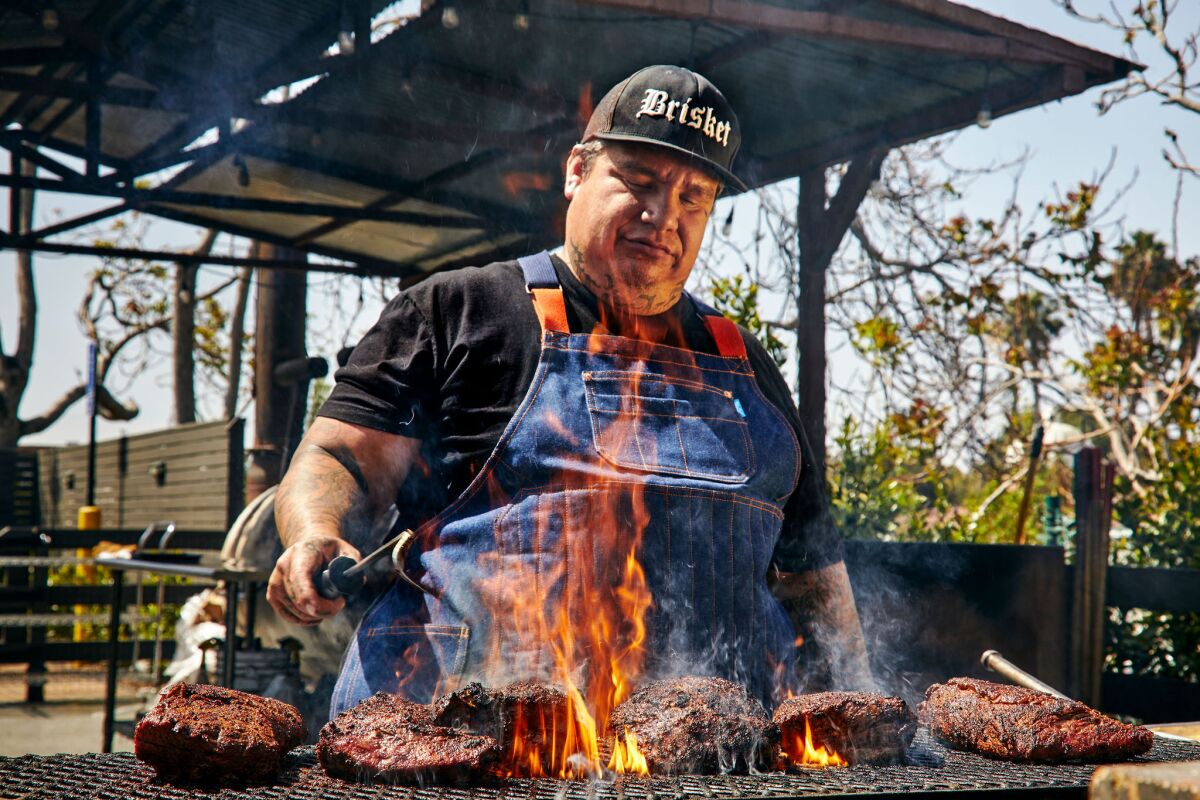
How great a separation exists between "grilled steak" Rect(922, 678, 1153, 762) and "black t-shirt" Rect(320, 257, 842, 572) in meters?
1.12

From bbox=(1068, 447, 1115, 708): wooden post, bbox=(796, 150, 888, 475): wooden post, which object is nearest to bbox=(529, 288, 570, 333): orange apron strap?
bbox=(1068, 447, 1115, 708): wooden post

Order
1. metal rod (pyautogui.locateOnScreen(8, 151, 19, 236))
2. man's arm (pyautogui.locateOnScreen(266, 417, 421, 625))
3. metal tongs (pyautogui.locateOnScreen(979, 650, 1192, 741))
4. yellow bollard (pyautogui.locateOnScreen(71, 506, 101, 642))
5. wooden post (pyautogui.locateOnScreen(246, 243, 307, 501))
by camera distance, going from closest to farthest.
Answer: man's arm (pyautogui.locateOnScreen(266, 417, 421, 625)), metal tongs (pyautogui.locateOnScreen(979, 650, 1192, 741)), metal rod (pyautogui.locateOnScreen(8, 151, 19, 236)), wooden post (pyautogui.locateOnScreen(246, 243, 307, 501)), yellow bollard (pyautogui.locateOnScreen(71, 506, 101, 642))

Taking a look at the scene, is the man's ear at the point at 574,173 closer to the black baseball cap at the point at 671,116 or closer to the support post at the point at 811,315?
the black baseball cap at the point at 671,116

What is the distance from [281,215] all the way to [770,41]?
3.88 metres

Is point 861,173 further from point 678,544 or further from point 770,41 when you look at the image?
point 678,544

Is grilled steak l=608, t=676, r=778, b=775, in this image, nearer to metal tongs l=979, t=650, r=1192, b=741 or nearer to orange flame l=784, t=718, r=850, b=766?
orange flame l=784, t=718, r=850, b=766

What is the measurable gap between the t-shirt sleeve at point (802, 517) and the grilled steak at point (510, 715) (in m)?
1.17

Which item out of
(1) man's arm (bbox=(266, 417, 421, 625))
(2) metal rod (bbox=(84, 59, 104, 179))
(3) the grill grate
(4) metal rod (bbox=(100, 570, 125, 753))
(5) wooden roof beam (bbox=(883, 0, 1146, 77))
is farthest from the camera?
(4) metal rod (bbox=(100, 570, 125, 753))

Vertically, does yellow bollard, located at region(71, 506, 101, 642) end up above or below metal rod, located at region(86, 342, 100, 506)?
below

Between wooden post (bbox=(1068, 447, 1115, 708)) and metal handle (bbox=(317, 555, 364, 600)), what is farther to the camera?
wooden post (bbox=(1068, 447, 1115, 708))

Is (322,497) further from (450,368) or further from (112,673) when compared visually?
(112,673)

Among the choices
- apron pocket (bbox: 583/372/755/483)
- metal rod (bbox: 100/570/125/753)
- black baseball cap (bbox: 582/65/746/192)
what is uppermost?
black baseball cap (bbox: 582/65/746/192)

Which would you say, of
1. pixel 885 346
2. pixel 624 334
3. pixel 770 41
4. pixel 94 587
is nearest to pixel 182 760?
pixel 624 334

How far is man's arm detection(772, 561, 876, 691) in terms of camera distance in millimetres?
2717
